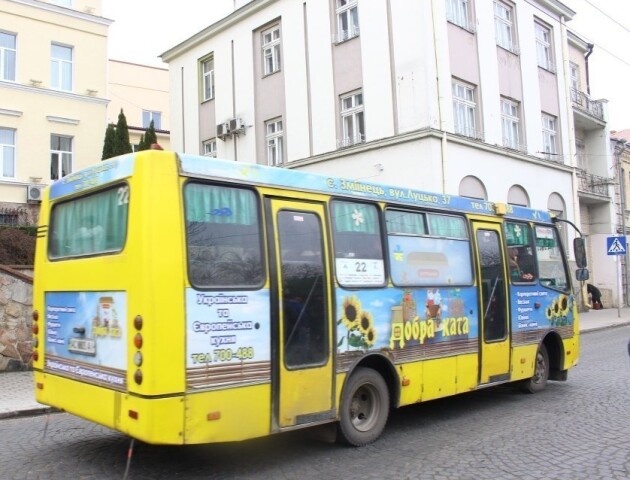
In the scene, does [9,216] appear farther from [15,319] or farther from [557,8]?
[557,8]

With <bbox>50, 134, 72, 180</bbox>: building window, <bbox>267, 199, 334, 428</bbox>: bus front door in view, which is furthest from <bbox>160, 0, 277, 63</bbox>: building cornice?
<bbox>267, 199, 334, 428</bbox>: bus front door

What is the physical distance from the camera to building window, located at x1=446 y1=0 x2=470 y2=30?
18859 mm

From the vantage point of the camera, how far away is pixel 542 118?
2372cm

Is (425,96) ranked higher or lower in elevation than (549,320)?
higher

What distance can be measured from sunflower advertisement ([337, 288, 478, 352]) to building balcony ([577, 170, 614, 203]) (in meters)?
22.0

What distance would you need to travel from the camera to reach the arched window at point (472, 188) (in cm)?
1839

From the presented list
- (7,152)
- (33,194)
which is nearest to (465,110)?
(33,194)

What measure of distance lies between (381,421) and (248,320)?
217 centimetres

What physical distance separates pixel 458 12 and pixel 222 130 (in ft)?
33.0

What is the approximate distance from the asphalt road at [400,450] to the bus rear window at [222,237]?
1.77 m

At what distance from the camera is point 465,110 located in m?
19.3

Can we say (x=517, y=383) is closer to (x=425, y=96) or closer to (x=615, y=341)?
(x=615, y=341)

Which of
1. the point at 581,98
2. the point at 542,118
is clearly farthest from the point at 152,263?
the point at 581,98

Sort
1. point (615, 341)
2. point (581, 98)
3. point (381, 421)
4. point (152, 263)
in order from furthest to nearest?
point (581, 98)
point (615, 341)
point (381, 421)
point (152, 263)
